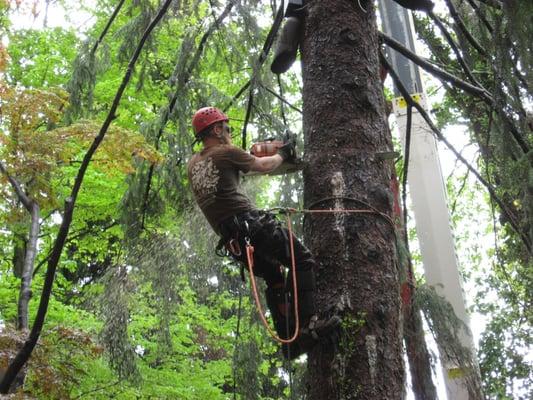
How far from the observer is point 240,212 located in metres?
3.30

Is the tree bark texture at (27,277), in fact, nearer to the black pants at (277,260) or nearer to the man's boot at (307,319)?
the black pants at (277,260)

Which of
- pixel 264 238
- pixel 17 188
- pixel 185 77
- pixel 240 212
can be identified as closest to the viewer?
pixel 264 238

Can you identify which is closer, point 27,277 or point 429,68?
point 429,68

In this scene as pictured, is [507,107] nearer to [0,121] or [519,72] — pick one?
[519,72]

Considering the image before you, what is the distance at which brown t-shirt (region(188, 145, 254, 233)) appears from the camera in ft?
10.9

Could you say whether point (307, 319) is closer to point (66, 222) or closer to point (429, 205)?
point (66, 222)

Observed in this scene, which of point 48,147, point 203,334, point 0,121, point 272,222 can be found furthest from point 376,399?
point 203,334

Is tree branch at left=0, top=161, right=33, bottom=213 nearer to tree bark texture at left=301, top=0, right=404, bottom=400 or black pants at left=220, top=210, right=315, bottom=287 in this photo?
black pants at left=220, top=210, right=315, bottom=287

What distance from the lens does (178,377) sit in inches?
324

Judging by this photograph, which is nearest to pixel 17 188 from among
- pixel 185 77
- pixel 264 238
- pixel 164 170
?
pixel 164 170

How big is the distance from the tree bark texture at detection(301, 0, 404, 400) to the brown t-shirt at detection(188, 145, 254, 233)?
47 centimetres

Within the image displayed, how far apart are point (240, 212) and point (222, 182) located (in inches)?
7.7

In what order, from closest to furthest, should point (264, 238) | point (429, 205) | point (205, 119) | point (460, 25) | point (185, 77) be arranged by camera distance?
point (264, 238), point (205, 119), point (460, 25), point (185, 77), point (429, 205)

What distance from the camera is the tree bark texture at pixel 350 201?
7.96 ft
